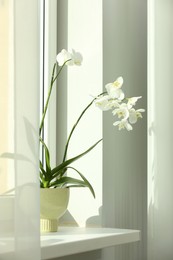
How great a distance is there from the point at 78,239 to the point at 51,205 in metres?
0.16

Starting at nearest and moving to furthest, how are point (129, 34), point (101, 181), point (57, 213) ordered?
point (57, 213), point (101, 181), point (129, 34)

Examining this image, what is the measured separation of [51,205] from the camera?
5.03 ft

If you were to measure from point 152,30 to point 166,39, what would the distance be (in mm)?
65

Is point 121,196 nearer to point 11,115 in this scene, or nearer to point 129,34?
point 129,34

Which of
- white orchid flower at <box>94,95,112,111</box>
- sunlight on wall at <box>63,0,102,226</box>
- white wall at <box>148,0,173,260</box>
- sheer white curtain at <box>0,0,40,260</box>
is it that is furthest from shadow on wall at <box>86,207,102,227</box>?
sheer white curtain at <box>0,0,40,260</box>

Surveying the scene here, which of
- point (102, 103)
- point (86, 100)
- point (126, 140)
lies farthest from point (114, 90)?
point (126, 140)

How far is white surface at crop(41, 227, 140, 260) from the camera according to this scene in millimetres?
1289

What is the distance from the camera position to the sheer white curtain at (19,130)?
1.13 metres

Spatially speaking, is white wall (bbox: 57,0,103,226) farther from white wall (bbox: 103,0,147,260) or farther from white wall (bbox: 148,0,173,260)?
white wall (bbox: 148,0,173,260)

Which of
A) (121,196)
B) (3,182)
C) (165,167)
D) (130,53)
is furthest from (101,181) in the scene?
(3,182)

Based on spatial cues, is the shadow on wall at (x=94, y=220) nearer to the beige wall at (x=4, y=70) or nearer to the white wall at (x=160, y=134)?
the white wall at (x=160, y=134)

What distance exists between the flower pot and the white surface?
37mm

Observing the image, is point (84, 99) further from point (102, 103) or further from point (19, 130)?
point (19, 130)

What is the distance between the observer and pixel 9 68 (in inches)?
45.1
